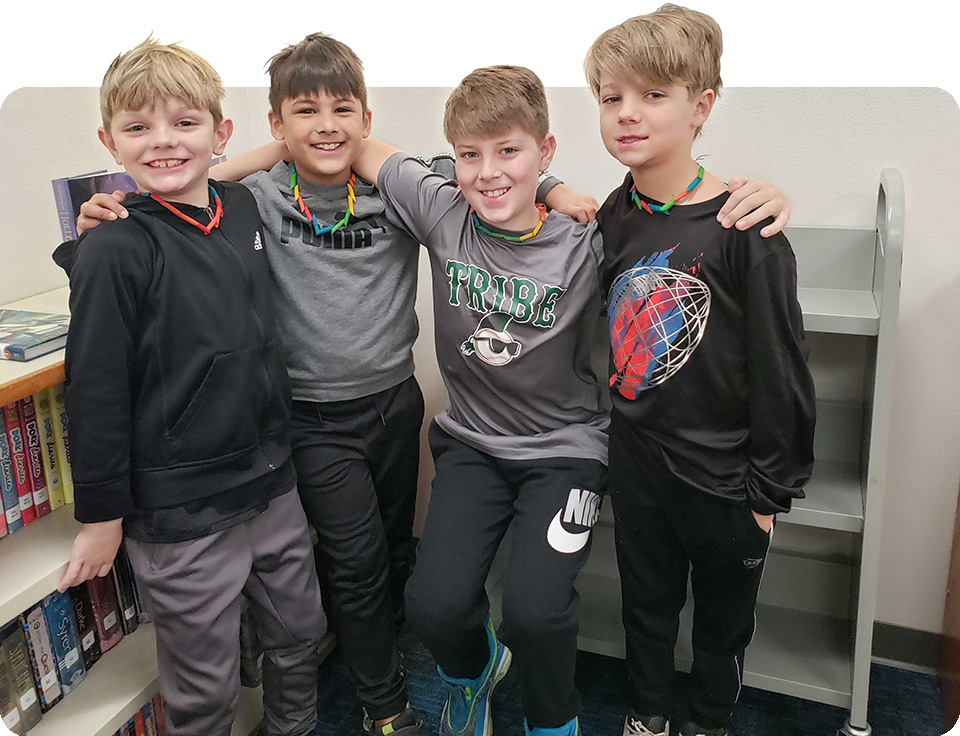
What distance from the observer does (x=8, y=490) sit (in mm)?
1306

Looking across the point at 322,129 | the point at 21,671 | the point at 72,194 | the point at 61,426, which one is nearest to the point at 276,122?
the point at 322,129

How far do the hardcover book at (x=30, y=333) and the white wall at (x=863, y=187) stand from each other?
144mm

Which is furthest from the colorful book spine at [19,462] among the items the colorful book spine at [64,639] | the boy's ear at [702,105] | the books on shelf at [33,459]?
the boy's ear at [702,105]

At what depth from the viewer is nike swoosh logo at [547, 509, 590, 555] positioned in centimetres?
138

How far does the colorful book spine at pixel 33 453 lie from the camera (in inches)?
51.8

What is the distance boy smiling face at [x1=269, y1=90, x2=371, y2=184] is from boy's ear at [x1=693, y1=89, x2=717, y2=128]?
577 millimetres

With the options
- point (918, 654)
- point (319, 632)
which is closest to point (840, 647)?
point (918, 654)

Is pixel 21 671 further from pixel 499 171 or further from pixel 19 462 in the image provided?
pixel 499 171

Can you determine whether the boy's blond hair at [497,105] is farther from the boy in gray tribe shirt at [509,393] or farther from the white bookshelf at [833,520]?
the white bookshelf at [833,520]

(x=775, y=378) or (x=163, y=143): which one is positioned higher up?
(x=163, y=143)

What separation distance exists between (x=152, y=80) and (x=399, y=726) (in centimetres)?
122

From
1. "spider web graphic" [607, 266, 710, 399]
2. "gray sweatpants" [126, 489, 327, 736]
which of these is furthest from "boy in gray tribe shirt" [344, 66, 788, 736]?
"gray sweatpants" [126, 489, 327, 736]

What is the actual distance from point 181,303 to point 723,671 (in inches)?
43.1

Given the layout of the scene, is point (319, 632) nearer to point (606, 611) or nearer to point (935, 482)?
point (606, 611)
